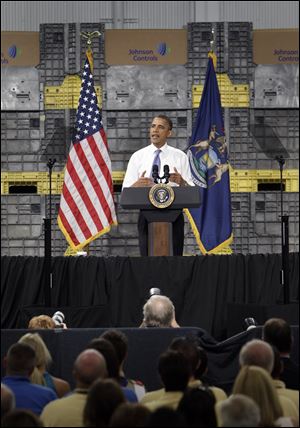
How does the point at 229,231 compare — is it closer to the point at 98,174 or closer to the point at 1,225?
the point at 98,174

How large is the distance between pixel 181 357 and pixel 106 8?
18.7 m

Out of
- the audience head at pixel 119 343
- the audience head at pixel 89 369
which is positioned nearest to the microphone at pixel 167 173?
the audience head at pixel 119 343

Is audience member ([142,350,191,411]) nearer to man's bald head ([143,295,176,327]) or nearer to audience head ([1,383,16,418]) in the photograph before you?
audience head ([1,383,16,418])

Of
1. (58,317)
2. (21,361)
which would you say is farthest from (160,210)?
(21,361)

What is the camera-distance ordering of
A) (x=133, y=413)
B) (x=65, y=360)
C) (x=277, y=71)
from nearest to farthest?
(x=133, y=413)
(x=65, y=360)
(x=277, y=71)

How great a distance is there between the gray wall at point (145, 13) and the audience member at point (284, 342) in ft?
56.4

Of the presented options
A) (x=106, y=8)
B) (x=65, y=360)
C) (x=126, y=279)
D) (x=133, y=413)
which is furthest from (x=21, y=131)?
(x=133, y=413)

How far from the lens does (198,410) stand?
4828 millimetres

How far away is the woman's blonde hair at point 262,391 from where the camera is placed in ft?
16.4

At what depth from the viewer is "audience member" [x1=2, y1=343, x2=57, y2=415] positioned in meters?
5.71

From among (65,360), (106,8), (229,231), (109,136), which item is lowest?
(65,360)

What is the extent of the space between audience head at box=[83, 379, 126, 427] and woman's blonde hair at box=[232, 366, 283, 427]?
1.89 ft

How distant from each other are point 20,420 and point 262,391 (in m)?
1.15

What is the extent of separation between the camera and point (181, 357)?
5.55m
